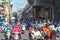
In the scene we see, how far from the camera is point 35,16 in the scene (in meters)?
70.8

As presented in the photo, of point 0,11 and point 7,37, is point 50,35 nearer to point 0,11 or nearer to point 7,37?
point 7,37

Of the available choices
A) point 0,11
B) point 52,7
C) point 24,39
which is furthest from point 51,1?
point 0,11

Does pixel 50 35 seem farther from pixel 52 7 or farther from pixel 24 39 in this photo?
pixel 52 7

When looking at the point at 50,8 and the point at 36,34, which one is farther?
the point at 50,8

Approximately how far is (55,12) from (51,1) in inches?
123

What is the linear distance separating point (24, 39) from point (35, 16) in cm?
4997

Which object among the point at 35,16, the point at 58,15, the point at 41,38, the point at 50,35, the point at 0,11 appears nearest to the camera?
the point at 41,38

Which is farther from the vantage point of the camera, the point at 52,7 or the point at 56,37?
the point at 52,7

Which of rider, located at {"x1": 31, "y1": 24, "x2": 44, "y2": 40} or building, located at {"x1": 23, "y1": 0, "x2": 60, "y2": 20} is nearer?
rider, located at {"x1": 31, "y1": 24, "x2": 44, "y2": 40}

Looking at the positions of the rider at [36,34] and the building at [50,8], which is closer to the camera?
the rider at [36,34]

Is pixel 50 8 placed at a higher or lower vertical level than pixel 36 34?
lower

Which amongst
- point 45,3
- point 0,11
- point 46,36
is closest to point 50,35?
point 46,36

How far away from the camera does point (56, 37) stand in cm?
1811

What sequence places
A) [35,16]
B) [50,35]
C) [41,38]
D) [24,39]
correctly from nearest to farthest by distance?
[41,38]
[50,35]
[24,39]
[35,16]
